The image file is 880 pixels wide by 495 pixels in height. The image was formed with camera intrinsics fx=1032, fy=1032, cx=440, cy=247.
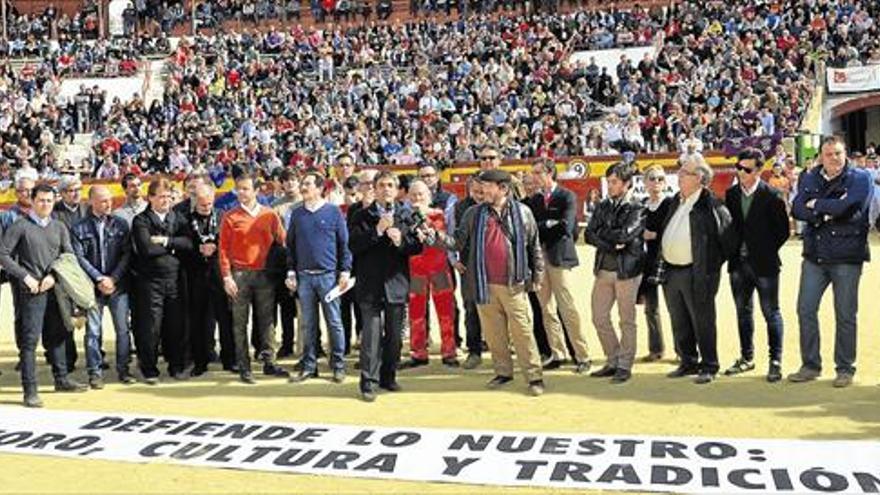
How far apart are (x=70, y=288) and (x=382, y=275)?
252 centimetres

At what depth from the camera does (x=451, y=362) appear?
30.1 ft

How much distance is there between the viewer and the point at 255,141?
27.8 meters

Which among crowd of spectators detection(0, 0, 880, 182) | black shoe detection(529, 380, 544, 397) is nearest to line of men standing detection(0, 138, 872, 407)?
black shoe detection(529, 380, 544, 397)

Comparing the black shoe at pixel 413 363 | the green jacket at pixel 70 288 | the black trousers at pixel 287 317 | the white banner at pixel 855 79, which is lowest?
the black shoe at pixel 413 363

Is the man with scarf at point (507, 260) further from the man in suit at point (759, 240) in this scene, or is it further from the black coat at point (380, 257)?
the man in suit at point (759, 240)

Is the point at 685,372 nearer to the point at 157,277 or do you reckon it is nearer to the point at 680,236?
the point at 680,236

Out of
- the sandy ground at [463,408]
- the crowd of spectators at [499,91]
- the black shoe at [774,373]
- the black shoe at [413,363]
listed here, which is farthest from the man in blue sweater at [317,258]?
the crowd of spectators at [499,91]

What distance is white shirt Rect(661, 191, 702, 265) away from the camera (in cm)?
809

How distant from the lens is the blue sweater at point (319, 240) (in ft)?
27.6

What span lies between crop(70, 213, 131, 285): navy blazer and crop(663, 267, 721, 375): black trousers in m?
4.57

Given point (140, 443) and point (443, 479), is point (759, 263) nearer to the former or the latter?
point (443, 479)

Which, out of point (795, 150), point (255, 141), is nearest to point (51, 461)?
point (795, 150)

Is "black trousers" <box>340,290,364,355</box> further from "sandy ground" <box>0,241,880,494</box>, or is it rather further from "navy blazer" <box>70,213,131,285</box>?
"navy blazer" <box>70,213,131,285</box>

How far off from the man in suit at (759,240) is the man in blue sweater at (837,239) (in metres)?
0.22
